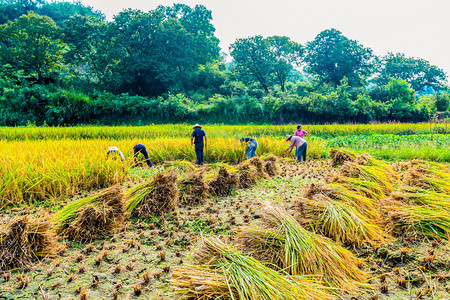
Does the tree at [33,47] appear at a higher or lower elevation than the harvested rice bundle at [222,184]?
higher

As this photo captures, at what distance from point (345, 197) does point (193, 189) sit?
234 cm

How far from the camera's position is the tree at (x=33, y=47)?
2248 centimetres

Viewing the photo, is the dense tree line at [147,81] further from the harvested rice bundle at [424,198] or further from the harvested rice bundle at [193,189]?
the harvested rice bundle at [424,198]

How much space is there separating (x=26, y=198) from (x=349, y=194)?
4936 millimetres

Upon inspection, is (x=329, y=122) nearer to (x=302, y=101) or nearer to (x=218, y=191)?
(x=302, y=101)

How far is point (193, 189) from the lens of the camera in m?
4.17

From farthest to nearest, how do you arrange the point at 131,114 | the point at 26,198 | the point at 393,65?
the point at 393,65
the point at 131,114
the point at 26,198

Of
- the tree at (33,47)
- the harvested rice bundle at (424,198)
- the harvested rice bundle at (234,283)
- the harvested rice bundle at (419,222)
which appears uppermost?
the tree at (33,47)

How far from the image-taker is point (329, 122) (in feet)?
76.5

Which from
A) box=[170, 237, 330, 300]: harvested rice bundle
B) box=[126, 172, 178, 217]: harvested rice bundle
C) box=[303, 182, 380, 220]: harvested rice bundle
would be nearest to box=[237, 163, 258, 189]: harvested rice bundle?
box=[126, 172, 178, 217]: harvested rice bundle

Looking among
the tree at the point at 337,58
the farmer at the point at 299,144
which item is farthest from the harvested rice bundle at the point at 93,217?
the tree at the point at 337,58

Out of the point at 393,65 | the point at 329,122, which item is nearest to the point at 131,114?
the point at 329,122

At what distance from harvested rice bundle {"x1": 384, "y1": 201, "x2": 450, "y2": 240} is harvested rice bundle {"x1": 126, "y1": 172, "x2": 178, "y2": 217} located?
2912mm

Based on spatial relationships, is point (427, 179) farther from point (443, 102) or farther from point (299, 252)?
point (443, 102)
